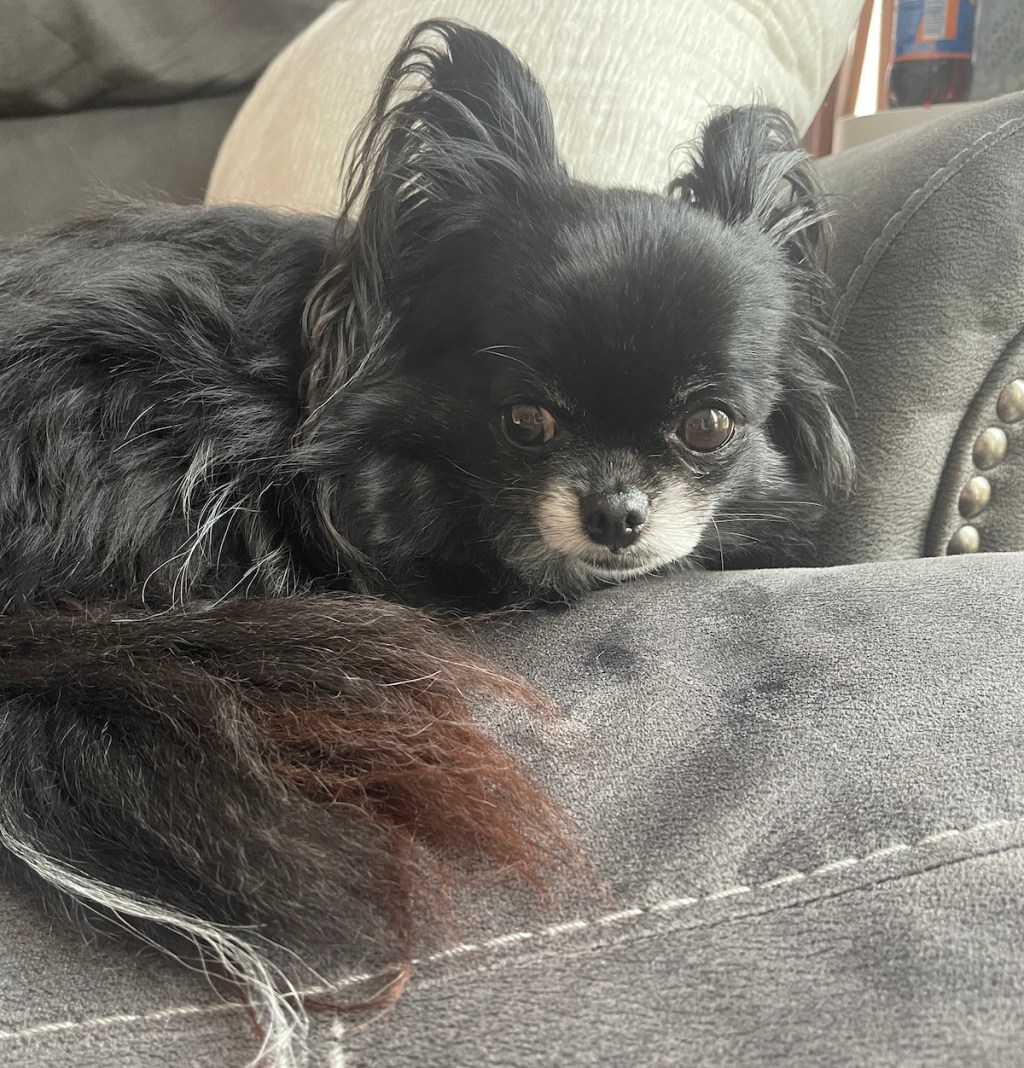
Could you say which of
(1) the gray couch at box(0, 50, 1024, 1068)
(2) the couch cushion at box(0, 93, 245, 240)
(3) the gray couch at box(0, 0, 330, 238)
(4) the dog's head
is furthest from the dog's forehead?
(2) the couch cushion at box(0, 93, 245, 240)

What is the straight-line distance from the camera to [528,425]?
41.1 inches

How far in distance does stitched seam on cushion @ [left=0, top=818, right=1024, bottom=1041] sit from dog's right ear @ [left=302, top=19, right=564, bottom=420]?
666 millimetres

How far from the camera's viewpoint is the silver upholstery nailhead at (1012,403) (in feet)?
3.45

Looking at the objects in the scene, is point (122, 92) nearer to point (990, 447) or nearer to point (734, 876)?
point (990, 447)

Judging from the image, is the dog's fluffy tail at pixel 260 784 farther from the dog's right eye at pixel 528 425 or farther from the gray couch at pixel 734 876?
the dog's right eye at pixel 528 425

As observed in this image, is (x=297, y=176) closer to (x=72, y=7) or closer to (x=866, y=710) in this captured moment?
(x=72, y=7)

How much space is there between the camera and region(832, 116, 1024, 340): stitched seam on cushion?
108 centimetres

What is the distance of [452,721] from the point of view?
2.36 ft

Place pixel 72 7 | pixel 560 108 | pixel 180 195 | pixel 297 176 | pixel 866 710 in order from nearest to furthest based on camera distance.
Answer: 1. pixel 866 710
2. pixel 560 108
3. pixel 297 176
4. pixel 72 7
5. pixel 180 195

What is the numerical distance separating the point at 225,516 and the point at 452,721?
478 millimetres

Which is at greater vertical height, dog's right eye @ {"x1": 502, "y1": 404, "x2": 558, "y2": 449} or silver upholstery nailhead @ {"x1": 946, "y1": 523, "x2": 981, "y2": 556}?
dog's right eye @ {"x1": 502, "y1": 404, "x2": 558, "y2": 449}

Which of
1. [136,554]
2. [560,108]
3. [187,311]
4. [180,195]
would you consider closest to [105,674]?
[136,554]

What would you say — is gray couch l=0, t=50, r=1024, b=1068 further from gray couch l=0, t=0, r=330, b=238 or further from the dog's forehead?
gray couch l=0, t=0, r=330, b=238

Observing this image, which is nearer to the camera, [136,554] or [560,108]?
[136,554]
